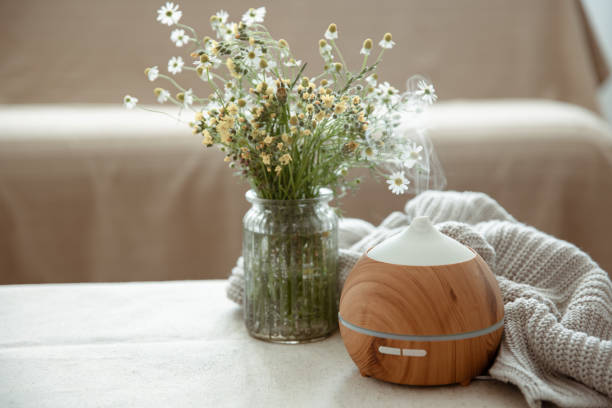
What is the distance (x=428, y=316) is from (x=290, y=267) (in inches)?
8.0

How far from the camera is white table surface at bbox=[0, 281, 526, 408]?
0.69 meters

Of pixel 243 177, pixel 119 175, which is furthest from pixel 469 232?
pixel 119 175

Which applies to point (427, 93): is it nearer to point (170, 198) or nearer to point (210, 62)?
point (210, 62)

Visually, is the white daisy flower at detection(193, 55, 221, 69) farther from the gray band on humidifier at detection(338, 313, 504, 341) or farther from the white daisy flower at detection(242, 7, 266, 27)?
Result: the gray band on humidifier at detection(338, 313, 504, 341)

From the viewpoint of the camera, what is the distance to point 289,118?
0.78 m

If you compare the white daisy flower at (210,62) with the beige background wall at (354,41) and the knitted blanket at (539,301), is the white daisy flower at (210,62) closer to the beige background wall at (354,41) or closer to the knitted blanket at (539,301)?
the knitted blanket at (539,301)

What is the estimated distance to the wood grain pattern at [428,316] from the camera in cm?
66

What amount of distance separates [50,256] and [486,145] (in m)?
1.19

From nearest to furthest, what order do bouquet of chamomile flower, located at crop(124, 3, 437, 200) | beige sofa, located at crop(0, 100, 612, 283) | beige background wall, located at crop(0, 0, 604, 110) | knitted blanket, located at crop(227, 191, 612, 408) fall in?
knitted blanket, located at crop(227, 191, 612, 408), bouquet of chamomile flower, located at crop(124, 3, 437, 200), beige sofa, located at crop(0, 100, 612, 283), beige background wall, located at crop(0, 0, 604, 110)

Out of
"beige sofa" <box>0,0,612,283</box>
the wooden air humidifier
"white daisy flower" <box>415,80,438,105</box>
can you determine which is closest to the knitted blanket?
the wooden air humidifier

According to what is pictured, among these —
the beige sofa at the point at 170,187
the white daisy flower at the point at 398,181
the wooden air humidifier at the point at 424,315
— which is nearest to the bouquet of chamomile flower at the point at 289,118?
the white daisy flower at the point at 398,181

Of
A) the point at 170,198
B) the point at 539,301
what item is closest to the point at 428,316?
the point at 539,301

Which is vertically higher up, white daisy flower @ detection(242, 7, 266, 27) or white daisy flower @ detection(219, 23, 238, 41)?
white daisy flower @ detection(242, 7, 266, 27)

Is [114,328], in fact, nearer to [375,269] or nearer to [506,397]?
[375,269]
